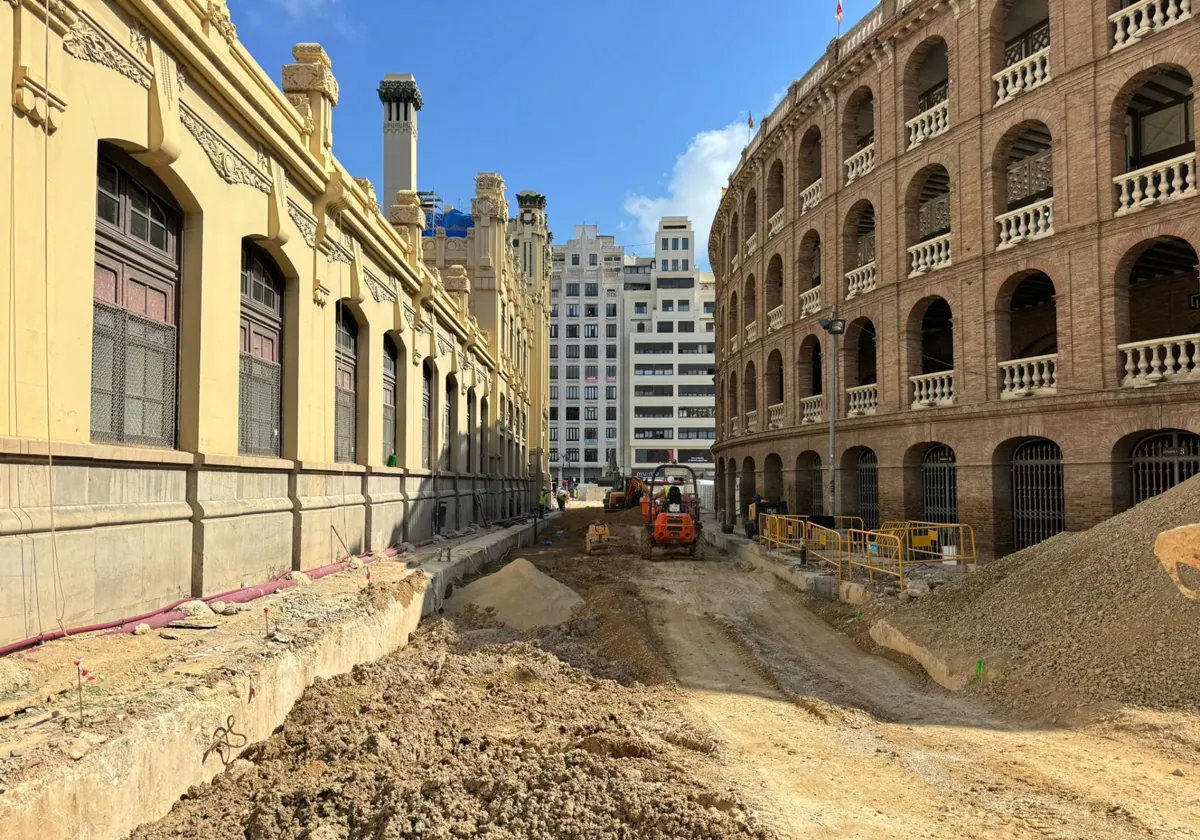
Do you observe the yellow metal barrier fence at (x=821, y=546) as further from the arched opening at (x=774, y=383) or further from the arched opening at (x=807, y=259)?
the arched opening at (x=807, y=259)

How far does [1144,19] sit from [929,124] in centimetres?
515

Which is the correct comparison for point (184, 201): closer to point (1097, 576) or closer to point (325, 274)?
point (325, 274)

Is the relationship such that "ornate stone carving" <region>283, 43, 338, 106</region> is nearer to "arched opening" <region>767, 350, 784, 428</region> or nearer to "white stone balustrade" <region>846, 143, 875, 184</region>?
"white stone balustrade" <region>846, 143, 875, 184</region>

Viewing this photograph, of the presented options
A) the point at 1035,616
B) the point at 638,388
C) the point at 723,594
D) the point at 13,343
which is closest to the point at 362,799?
the point at 13,343

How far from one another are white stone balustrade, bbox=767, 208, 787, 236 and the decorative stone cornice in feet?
52.5

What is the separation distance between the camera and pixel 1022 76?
692 inches

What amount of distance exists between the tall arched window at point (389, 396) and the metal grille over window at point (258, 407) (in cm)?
539

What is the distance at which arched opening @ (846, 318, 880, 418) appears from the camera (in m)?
21.5

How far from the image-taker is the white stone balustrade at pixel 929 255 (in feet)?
62.5

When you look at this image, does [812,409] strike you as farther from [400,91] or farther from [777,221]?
[400,91]

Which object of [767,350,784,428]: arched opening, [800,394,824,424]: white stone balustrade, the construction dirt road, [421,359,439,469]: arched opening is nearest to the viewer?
the construction dirt road

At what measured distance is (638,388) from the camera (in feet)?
294

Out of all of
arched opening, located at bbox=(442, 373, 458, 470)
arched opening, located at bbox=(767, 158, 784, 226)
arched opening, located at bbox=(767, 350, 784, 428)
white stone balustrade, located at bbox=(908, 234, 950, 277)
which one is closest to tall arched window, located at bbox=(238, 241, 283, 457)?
arched opening, located at bbox=(442, 373, 458, 470)

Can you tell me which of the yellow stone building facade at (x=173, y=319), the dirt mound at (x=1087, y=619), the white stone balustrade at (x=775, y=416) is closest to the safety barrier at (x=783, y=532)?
the white stone balustrade at (x=775, y=416)
